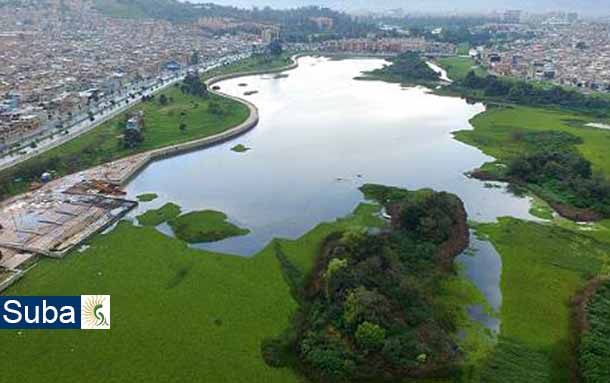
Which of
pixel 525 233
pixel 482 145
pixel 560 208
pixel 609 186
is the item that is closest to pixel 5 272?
pixel 525 233

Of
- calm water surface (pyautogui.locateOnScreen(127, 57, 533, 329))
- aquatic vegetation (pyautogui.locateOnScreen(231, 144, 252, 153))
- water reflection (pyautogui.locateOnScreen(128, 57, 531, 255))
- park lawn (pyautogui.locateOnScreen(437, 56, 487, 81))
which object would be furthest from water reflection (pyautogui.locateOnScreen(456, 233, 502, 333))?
park lawn (pyautogui.locateOnScreen(437, 56, 487, 81))

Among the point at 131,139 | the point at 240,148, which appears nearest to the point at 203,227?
the point at 240,148

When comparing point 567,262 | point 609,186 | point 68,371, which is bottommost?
point 68,371

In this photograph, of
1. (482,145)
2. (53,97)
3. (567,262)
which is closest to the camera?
Result: (567,262)

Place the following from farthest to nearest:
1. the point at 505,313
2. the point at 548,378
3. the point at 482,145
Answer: the point at 482,145 < the point at 505,313 < the point at 548,378

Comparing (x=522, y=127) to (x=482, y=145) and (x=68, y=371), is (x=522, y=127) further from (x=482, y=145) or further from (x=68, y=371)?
(x=68, y=371)

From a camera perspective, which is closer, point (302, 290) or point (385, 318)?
point (385, 318)
